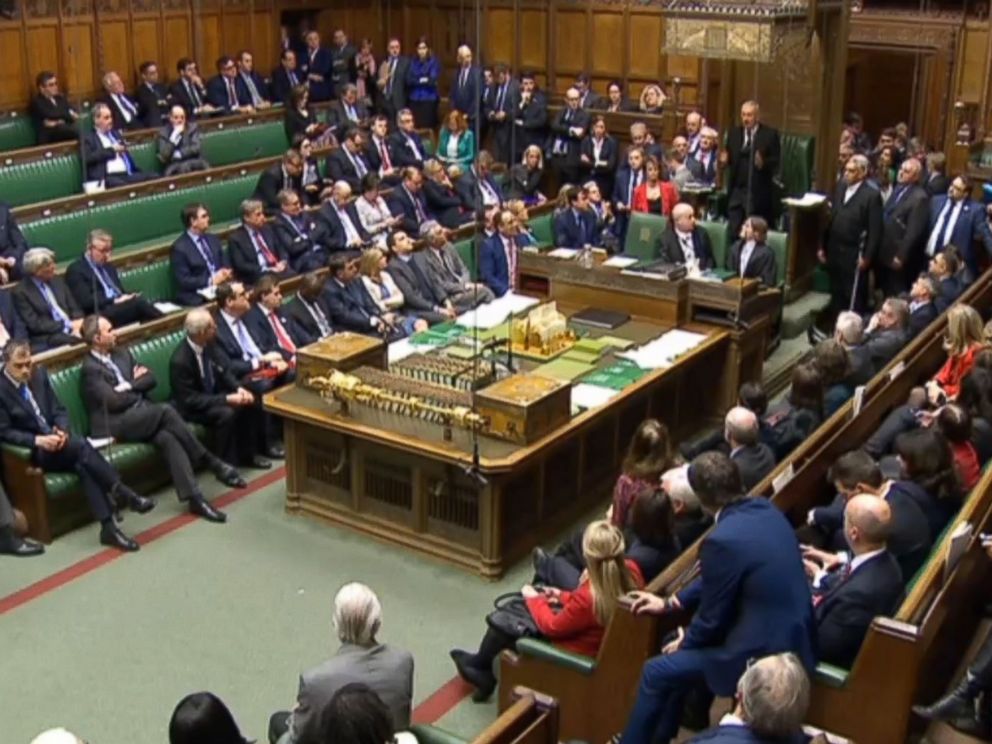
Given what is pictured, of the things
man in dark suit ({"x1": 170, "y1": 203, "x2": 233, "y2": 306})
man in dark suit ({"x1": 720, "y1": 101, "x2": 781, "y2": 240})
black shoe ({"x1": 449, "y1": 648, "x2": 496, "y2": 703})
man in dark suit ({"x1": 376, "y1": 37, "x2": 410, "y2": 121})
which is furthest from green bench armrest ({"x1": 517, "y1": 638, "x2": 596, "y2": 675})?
man in dark suit ({"x1": 376, "y1": 37, "x2": 410, "y2": 121})

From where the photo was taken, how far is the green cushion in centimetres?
955

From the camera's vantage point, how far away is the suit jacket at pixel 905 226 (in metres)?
9.59

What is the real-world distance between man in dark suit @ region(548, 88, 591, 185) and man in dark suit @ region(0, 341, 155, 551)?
21.4ft

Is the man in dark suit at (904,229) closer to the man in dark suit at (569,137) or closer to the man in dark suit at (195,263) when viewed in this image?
the man in dark suit at (569,137)

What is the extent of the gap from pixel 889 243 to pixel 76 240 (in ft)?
18.6

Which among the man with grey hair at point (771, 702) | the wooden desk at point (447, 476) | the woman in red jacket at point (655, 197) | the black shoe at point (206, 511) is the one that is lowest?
the black shoe at point (206, 511)

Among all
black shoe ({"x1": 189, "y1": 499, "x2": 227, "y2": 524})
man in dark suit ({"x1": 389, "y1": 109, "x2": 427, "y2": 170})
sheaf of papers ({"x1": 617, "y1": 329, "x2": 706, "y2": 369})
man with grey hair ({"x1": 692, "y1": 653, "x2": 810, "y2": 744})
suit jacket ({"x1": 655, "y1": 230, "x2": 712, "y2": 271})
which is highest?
man in dark suit ({"x1": 389, "y1": 109, "x2": 427, "y2": 170})

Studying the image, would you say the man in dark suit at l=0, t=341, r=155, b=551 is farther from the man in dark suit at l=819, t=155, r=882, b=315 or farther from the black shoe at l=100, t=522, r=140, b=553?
the man in dark suit at l=819, t=155, r=882, b=315

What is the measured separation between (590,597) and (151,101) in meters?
8.49

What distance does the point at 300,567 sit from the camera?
6.32 meters

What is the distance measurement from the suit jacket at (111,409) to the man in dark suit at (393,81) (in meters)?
7.10

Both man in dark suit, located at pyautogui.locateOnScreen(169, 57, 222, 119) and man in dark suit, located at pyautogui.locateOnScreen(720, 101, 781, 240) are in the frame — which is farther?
man in dark suit, located at pyautogui.locateOnScreen(169, 57, 222, 119)

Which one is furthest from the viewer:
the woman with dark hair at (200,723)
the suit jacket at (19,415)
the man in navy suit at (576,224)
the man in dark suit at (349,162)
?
the man in dark suit at (349,162)

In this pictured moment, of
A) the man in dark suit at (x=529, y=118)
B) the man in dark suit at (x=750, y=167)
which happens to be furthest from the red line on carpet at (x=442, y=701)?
the man in dark suit at (x=529, y=118)
